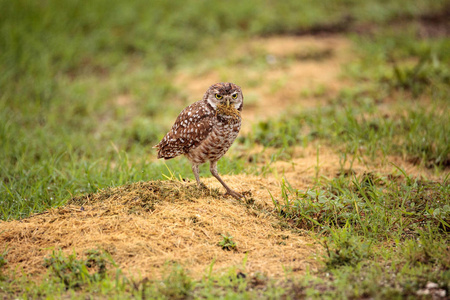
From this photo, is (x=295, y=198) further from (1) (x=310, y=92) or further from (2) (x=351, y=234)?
(1) (x=310, y=92)

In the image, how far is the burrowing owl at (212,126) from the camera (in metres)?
4.77

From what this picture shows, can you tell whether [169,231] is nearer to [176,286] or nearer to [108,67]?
[176,286]

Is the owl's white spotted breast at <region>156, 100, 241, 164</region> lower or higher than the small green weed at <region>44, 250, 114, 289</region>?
higher

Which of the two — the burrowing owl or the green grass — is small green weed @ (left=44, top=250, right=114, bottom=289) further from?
the burrowing owl

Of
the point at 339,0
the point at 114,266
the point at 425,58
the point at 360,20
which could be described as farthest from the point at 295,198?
the point at 339,0

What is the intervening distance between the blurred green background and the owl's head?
128cm

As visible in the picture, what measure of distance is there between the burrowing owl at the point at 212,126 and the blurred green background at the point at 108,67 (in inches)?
34.9

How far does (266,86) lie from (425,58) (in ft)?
9.67

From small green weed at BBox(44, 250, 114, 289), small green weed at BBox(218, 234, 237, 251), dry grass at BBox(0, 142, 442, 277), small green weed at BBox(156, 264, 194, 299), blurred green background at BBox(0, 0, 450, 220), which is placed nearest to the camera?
small green weed at BBox(156, 264, 194, 299)

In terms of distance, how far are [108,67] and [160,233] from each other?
7.33 meters

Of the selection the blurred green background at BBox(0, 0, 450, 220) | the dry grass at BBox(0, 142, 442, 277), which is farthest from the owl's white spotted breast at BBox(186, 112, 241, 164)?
the blurred green background at BBox(0, 0, 450, 220)

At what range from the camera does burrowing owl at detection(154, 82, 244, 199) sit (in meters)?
4.77

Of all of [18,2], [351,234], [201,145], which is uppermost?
[18,2]

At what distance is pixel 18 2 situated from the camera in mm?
11438
